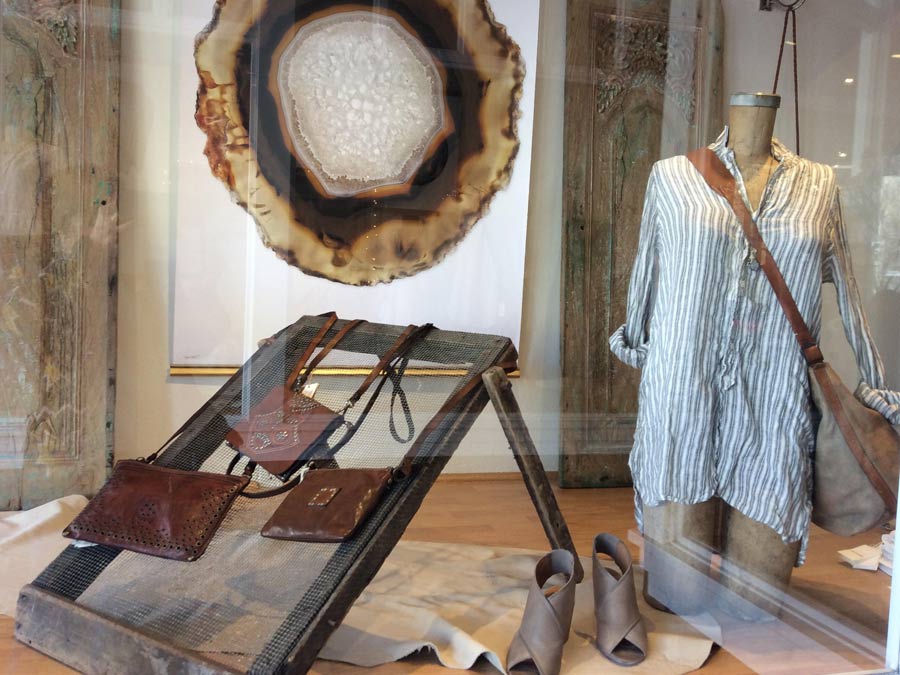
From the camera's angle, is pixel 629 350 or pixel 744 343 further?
pixel 629 350

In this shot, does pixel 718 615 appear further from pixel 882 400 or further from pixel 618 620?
pixel 882 400

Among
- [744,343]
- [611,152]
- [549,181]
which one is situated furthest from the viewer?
[611,152]

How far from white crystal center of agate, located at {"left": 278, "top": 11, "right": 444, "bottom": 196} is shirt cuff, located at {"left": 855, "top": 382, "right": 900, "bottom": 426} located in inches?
48.7

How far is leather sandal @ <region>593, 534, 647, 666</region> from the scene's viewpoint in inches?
81.2

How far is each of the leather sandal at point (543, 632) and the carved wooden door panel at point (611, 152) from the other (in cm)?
86

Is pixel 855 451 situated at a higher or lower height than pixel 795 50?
lower

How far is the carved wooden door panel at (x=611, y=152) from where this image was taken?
8.82 feet

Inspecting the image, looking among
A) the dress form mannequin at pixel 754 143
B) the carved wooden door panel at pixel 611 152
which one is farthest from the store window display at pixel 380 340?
the carved wooden door panel at pixel 611 152

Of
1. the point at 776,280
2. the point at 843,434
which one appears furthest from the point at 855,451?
the point at 776,280

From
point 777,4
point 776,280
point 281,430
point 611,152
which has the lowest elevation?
point 281,430

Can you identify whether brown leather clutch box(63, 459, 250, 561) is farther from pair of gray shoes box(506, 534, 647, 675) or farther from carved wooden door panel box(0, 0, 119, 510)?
pair of gray shoes box(506, 534, 647, 675)

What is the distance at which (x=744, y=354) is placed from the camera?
220 centimetres

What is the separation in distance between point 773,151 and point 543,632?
50.1 inches

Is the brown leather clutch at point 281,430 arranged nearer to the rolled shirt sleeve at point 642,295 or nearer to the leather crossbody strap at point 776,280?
the rolled shirt sleeve at point 642,295
